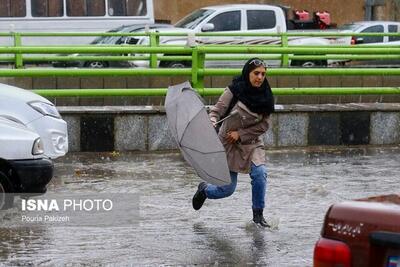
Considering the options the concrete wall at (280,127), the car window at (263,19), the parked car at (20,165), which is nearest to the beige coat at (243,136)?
the parked car at (20,165)

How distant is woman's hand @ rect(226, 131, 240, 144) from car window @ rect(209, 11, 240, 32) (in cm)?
1780

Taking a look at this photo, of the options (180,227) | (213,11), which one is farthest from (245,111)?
(213,11)

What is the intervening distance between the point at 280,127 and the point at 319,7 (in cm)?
2649

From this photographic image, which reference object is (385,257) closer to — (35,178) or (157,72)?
(35,178)

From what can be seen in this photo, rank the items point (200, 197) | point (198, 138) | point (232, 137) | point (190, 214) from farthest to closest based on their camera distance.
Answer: point (190, 214) < point (200, 197) < point (232, 137) < point (198, 138)

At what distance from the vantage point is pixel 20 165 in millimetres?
9555

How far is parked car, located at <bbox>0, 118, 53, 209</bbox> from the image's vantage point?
9.55 m

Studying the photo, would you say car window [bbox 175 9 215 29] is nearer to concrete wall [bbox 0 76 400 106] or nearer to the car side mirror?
the car side mirror

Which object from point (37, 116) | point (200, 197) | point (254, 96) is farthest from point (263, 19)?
point (254, 96)

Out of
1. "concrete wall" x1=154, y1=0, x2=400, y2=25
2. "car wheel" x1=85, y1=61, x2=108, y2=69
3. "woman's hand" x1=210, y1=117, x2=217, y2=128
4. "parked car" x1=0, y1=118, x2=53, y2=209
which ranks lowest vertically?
"concrete wall" x1=154, y1=0, x2=400, y2=25

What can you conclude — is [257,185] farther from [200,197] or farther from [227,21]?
[227,21]

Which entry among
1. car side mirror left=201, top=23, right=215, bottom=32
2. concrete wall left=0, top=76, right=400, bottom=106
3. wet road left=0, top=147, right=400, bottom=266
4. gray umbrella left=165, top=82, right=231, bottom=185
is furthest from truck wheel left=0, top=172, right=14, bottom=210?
car side mirror left=201, top=23, right=215, bottom=32

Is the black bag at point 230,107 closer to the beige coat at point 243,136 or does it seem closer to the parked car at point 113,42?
the beige coat at point 243,136

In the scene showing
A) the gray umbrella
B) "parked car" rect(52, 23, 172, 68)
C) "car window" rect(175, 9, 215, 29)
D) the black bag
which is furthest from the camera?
"car window" rect(175, 9, 215, 29)
